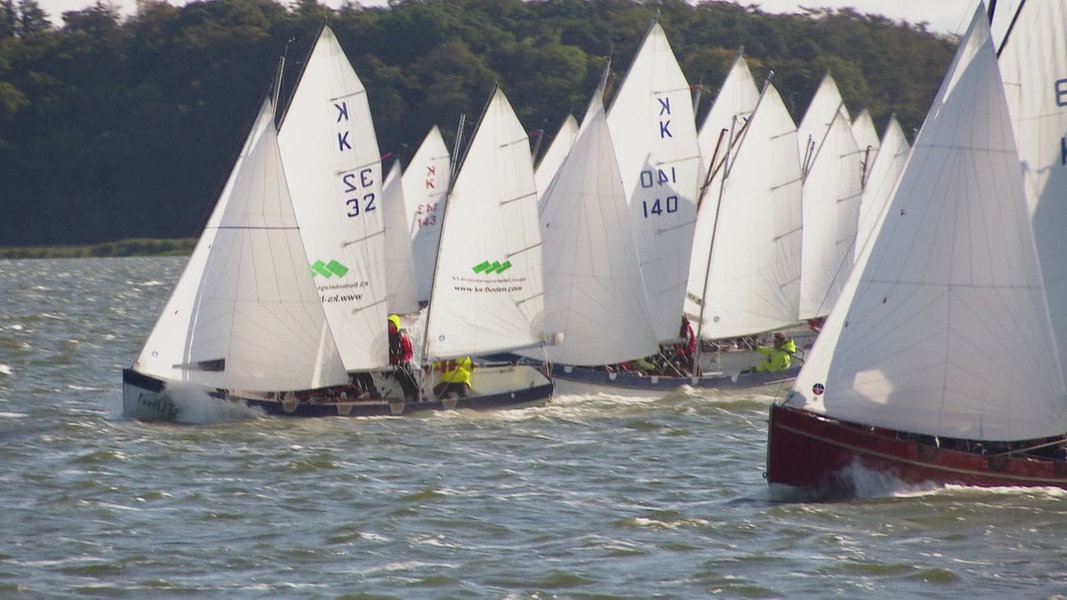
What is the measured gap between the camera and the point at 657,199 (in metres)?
35.6

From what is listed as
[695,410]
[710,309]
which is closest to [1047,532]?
[695,410]

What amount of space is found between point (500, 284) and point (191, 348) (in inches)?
230

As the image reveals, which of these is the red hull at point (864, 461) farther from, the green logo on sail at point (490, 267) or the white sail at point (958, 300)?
the green logo on sail at point (490, 267)

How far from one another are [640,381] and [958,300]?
40.0 feet

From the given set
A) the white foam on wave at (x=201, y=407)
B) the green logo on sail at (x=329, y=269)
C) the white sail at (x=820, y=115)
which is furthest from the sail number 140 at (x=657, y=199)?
the white sail at (x=820, y=115)

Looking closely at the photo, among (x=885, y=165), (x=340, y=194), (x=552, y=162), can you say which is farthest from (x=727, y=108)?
(x=340, y=194)

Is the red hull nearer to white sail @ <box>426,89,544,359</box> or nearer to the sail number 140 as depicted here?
white sail @ <box>426,89,544,359</box>

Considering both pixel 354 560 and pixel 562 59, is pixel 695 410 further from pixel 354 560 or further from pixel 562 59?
pixel 562 59

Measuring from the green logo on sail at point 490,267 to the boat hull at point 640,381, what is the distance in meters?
2.95

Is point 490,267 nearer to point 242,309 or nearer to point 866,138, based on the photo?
point 242,309

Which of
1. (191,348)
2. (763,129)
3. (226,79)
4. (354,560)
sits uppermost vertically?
(226,79)

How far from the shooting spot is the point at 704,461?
2498 cm

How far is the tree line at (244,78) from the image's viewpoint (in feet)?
383

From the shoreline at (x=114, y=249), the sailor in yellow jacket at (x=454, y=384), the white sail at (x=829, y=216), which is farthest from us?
the shoreline at (x=114, y=249)
